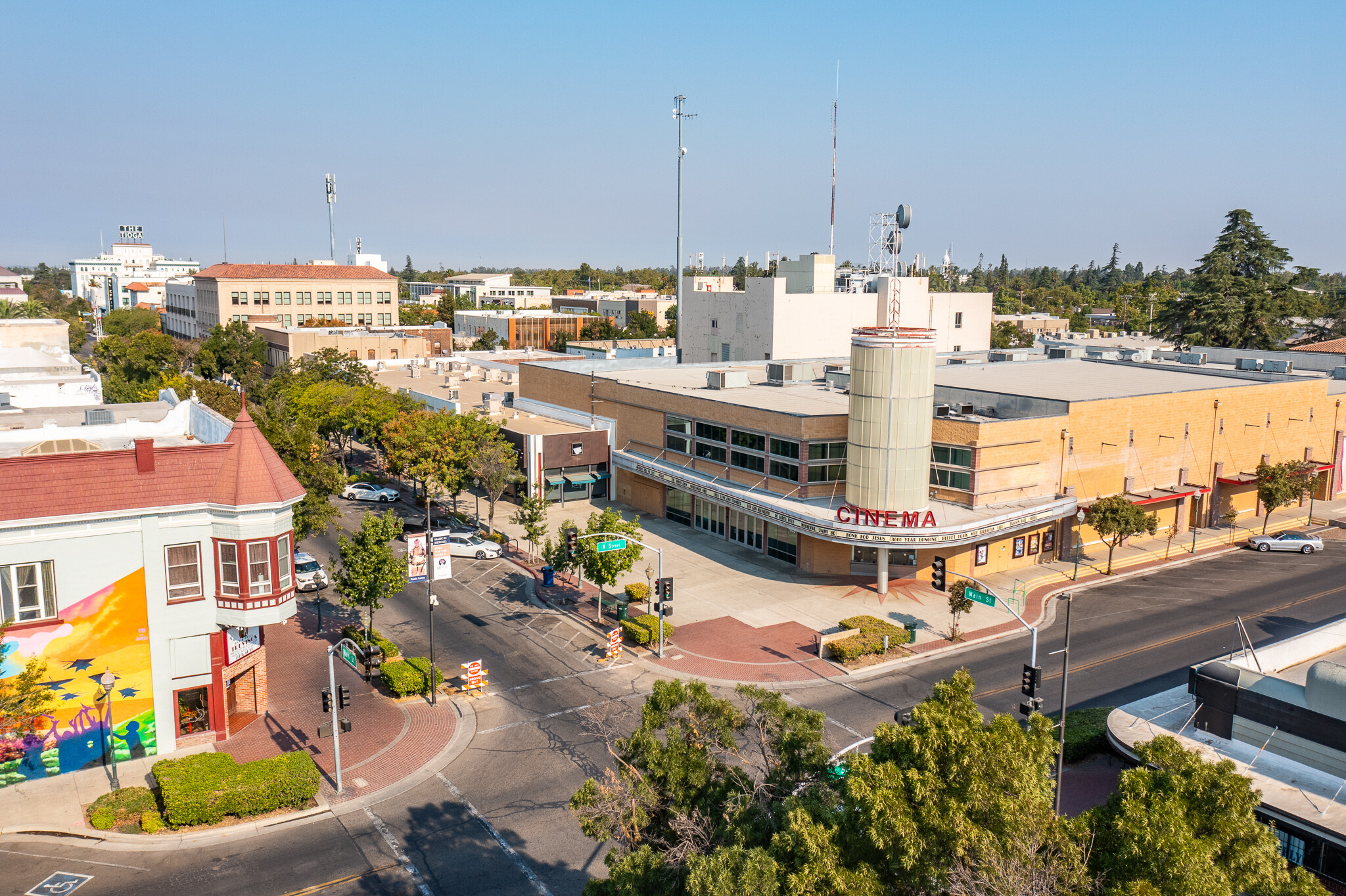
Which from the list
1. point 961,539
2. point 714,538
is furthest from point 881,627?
point 714,538

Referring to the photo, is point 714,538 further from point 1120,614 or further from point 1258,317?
point 1258,317

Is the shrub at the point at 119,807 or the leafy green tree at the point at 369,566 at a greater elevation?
the leafy green tree at the point at 369,566

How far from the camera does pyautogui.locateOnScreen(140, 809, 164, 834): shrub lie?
27.1m

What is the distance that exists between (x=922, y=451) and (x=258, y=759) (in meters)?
32.7

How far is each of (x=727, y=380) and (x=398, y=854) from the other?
4303 centimetres

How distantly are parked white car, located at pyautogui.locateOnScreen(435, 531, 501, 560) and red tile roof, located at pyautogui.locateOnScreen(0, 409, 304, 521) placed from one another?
76.4ft

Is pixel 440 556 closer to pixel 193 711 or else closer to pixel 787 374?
pixel 193 711

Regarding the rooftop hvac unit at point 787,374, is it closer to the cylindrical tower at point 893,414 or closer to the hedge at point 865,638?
the cylindrical tower at point 893,414

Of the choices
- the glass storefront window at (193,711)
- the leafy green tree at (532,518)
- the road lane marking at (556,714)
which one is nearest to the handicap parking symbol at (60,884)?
the glass storefront window at (193,711)

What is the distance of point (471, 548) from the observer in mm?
56031

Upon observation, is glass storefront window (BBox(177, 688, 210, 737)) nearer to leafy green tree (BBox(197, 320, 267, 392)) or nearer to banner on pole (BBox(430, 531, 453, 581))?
banner on pole (BBox(430, 531, 453, 581))

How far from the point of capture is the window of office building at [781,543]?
53381 mm

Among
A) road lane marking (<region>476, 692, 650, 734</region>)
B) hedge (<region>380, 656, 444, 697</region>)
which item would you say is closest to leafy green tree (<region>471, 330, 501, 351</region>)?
hedge (<region>380, 656, 444, 697</region>)

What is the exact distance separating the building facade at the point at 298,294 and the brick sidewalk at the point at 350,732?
360 feet
